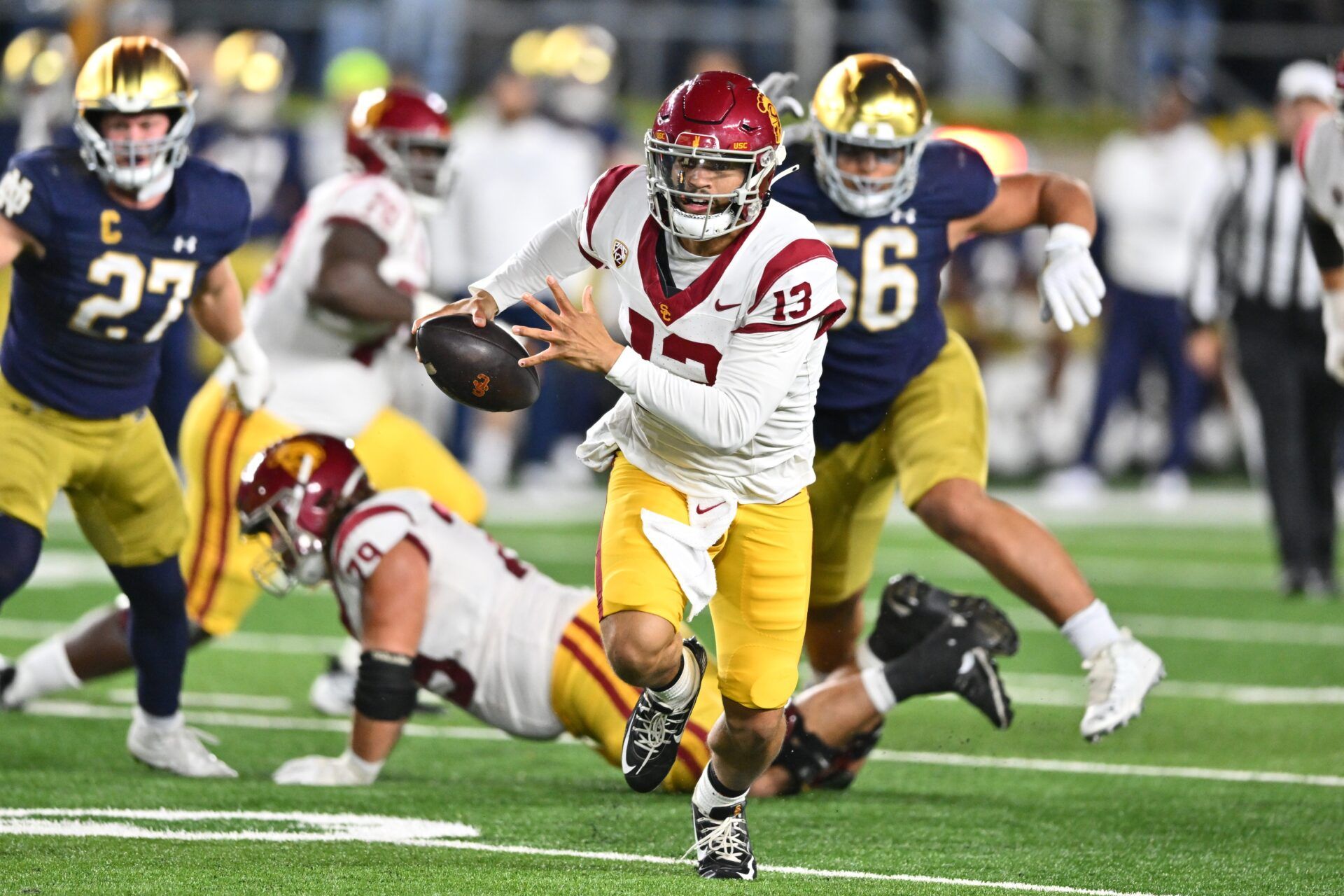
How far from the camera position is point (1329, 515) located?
309 inches

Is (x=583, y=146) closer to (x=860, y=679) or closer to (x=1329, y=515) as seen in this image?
(x=1329, y=515)

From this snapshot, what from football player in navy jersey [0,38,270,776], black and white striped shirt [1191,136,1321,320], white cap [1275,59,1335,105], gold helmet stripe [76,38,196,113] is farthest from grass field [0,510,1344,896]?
white cap [1275,59,1335,105]

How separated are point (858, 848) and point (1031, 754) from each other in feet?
4.17

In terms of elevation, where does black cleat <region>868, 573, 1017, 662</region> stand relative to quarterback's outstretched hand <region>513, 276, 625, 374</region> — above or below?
below

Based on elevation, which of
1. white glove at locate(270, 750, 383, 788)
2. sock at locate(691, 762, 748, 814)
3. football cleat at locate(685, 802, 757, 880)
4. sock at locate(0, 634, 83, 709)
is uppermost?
sock at locate(691, 762, 748, 814)

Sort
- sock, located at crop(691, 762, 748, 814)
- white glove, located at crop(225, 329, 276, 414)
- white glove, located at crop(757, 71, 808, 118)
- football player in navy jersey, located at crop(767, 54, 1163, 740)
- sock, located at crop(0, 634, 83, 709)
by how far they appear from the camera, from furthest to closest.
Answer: sock, located at crop(0, 634, 83, 709)
white glove, located at crop(757, 71, 808, 118)
white glove, located at crop(225, 329, 276, 414)
football player in navy jersey, located at crop(767, 54, 1163, 740)
sock, located at crop(691, 762, 748, 814)

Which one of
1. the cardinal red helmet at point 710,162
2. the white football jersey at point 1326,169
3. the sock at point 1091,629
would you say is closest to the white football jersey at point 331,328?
the cardinal red helmet at point 710,162

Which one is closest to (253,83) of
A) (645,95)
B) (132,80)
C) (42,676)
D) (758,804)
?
(645,95)

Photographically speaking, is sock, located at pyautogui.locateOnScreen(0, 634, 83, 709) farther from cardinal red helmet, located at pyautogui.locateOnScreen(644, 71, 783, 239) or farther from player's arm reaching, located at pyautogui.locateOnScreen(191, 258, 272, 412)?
cardinal red helmet, located at pyautogui.locateOnScreen(644, 71, 783, 239)

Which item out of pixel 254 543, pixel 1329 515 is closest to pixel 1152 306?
pixel 1329 515

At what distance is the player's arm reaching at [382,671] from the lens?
14.1ft

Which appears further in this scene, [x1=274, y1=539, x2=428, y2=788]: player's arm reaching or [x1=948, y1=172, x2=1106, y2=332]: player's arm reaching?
[x1=948, y1=172, x2=1106, y2=332]: player's arm reaching

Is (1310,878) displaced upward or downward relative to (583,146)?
downward

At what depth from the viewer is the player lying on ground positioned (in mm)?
4355
